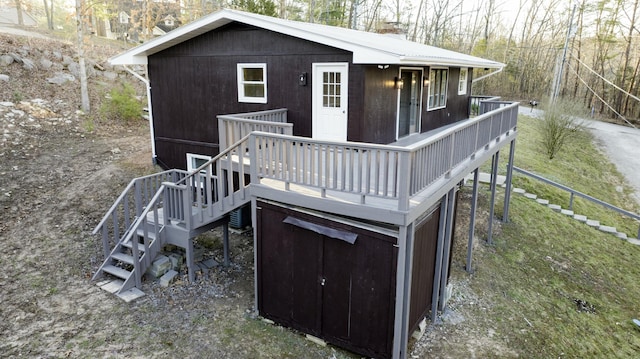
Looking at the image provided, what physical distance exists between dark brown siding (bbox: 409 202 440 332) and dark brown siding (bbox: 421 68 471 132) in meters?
5.01

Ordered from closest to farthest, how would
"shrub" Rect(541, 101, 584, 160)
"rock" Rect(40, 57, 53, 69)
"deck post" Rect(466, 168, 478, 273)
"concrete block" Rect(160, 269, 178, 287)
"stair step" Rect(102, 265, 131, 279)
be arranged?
"stair step" Rect(102, 265, 131, 279)
"concrete block" Rect(160, 269, 178, 287)
"deck post" Rect(466, 168, 478, 273)
"rock" Rect(40, 57, 53, 69)
"shrub" Rect(541, 101, 584, 160)

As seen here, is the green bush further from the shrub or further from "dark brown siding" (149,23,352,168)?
the shrub

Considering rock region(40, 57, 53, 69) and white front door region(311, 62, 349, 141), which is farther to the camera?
rock region(40, 57, 53, 69)

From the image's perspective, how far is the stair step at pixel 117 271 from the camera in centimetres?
796

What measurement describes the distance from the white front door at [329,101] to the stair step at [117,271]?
457 cm

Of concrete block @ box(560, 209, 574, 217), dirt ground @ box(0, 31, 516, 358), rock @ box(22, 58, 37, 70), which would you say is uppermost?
rock @ box(22, 58, 37, 70)

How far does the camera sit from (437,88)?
12.4 meters

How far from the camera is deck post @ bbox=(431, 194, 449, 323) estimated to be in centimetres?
733

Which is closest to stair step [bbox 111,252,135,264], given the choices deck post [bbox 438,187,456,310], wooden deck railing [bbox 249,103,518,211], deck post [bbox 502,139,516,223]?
wooden deck railing [bbox 249,103,518,211]

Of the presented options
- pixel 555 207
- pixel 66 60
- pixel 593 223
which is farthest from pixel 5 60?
pixel 593 223

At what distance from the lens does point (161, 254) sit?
29.3 feet

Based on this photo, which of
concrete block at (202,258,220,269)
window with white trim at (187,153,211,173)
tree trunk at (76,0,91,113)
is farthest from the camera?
tree trunk at (76,0,91,113)

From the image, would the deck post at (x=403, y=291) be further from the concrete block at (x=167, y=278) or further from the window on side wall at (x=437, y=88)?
the window on side wall at (x=437, y=88)

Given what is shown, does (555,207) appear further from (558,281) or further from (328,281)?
(328,281)
